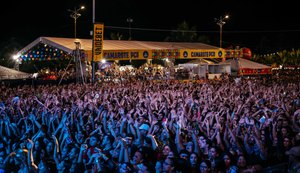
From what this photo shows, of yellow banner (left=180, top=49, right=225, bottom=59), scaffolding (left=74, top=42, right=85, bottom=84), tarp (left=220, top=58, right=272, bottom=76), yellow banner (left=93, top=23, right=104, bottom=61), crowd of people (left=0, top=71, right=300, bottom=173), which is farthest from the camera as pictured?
tarp (left=220, top=58, right=272, bottom=76)

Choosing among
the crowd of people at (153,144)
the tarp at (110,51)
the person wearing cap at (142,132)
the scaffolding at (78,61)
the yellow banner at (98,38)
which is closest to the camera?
the crowd of people at (153,144)

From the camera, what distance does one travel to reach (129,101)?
10078 millimetres

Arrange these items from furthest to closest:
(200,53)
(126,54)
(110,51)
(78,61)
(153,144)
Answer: (200,53) → (126,54) → (110,51) → (78,61) → (153,144)

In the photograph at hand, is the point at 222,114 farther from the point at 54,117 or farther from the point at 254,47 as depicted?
the point at 254,47

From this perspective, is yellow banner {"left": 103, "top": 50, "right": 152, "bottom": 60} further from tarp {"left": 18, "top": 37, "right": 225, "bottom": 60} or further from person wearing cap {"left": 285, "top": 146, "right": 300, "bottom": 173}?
person wearing cap {"left": 285, "top": 146, "right": 300, "bottom": 173}

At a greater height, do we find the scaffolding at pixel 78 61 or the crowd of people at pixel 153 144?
the scaffolding at pixel 78 61

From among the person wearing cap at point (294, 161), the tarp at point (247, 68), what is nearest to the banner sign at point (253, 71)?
the tarp at point (247, 68)

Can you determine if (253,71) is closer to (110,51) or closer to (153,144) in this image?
(110,51)

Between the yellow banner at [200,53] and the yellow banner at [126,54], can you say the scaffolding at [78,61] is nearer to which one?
the yellow banner at [126,54]

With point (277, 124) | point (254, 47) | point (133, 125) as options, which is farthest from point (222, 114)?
point (254, 47)

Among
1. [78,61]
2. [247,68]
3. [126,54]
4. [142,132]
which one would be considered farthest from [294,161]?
[247,68]

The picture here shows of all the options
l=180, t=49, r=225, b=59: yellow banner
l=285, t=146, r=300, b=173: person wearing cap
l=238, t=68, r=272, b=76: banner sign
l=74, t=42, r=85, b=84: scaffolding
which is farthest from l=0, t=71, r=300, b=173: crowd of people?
l=238, t=68, r=272, b=76: banner sign

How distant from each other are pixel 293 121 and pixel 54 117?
→ 4970 mm

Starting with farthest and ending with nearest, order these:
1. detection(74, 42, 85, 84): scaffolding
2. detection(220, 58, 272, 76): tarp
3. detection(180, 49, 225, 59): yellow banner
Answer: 1. detection(220, 58, 272, 76): tarp
2. detection(180, 49, 225, 59): yellow banner
3. detection(74, 42, 85, 84): scaffolding
